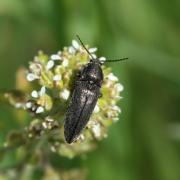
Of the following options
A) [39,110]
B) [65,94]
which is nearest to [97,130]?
[65,94]

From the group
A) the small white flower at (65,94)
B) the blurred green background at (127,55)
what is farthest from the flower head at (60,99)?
the blurred green background at (127,55)

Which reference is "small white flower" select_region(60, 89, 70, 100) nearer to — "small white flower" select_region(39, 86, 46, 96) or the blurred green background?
"small white flower" select_region(39, 86, 46, 96)

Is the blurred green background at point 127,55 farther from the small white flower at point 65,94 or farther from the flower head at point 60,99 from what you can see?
the small white flower at point 65,94

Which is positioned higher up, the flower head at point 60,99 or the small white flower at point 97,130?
the flower head at point 60,99

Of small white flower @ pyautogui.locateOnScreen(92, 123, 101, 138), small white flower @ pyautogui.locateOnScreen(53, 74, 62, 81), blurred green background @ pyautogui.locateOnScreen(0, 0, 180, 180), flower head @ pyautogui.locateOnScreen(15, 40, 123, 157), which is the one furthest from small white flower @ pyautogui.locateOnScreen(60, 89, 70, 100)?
blurred green background @ pyautogui.locateOnScreen(0, 0, 180, 180)

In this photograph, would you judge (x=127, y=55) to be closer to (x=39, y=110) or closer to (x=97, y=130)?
(x=97, y=130)

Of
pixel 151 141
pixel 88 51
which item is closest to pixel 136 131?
pixel 151 141

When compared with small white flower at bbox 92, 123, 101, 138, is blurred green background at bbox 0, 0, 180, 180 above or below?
above
